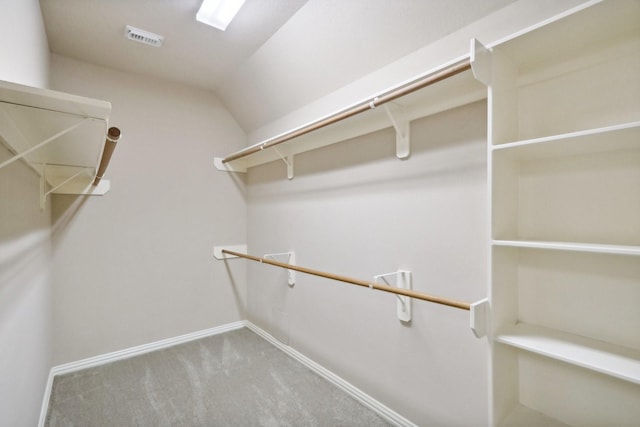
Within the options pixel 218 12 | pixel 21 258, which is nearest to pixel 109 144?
pixel 21 258

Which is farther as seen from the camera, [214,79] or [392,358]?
[214,79]

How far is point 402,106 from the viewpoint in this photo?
1622 millimetres

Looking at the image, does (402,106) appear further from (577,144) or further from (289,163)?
(289,163)

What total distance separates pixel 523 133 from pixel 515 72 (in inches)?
9.5

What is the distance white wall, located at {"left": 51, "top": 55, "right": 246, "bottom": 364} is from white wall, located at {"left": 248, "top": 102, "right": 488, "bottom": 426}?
0.92m

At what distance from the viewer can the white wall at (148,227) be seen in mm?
2395

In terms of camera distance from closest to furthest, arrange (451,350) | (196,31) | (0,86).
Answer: (0,86)
(451,350)
(196,31)

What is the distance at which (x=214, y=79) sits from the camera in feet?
9.09

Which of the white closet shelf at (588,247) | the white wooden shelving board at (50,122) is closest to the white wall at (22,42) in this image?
the white wooden shelving board at (50,122)

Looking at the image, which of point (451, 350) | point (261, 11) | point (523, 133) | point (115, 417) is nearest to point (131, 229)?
point (115, 417)

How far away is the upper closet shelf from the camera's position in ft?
4.13

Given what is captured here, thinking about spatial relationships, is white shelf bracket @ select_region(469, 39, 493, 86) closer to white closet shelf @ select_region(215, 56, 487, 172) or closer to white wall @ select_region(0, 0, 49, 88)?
white closet shelf @ select_region(215, 56, 487, 172)

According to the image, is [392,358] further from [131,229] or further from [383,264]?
[131,229]

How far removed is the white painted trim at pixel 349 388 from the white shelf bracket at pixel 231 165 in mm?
1690
